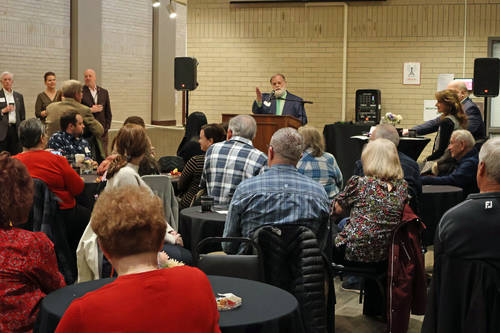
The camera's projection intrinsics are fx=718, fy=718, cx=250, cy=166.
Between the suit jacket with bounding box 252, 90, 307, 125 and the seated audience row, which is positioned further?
the suit jacket with bounding box 252, 90, 307, 125

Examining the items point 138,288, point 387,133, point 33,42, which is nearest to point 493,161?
point 138,288

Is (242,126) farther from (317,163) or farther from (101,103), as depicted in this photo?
(101,103)

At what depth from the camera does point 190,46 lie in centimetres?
1252

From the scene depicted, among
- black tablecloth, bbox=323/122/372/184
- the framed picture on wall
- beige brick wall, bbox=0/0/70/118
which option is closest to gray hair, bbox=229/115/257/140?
black tablecloth, bbox=323/122/372/184

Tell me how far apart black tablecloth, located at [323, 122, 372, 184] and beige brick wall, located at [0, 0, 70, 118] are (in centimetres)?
529

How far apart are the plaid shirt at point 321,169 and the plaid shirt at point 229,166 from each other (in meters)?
0.64

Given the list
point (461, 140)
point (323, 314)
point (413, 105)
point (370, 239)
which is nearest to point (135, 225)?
point (323, 314)

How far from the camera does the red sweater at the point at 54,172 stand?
5.31 m

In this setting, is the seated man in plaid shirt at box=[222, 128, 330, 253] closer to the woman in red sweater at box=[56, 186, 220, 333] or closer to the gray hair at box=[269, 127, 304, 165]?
the gray hair at box=[269, 127, 304, 165]

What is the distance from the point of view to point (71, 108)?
8.39m

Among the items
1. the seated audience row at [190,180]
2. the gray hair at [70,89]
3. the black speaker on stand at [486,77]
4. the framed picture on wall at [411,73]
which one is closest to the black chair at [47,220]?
the seated audience row at [190,180]

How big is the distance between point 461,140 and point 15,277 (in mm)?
4568

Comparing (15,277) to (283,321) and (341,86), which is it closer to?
(283,321)

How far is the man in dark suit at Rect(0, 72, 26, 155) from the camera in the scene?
1100cm
